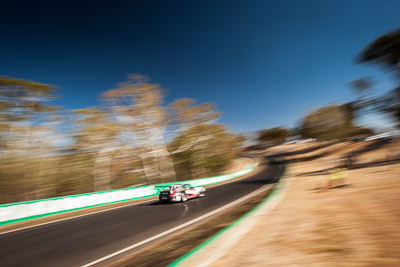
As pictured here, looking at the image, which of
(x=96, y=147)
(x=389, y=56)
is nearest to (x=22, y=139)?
(x=96, y=147)

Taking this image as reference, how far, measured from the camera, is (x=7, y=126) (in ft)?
61.2

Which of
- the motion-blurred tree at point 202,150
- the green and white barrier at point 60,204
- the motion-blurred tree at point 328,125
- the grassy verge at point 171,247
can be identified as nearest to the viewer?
the grassy verge at point 171,247

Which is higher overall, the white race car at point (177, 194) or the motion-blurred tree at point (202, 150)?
the motion-blurred tree at point (202, 150)

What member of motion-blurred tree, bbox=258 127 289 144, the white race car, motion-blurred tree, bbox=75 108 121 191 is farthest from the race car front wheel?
motion-blurred tree, bbox=258 127 289 144

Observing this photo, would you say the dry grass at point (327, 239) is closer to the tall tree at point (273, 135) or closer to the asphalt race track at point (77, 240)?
the asphalt race track at point (77, 240)

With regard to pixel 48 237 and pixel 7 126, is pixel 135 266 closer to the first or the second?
pixel 48 237

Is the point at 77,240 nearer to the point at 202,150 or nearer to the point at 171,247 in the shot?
the point at 171,247

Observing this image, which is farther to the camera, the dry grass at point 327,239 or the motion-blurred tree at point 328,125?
the motion-blurred tree at point 328,125

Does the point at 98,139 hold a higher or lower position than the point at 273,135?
lower

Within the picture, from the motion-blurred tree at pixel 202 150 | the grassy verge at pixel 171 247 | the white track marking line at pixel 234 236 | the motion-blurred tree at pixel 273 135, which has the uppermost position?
the motion-blurred tree at pixel 273 135

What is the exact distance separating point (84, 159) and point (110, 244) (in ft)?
75.6

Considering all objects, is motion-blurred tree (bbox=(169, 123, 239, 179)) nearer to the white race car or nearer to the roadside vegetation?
the roadside vegetation

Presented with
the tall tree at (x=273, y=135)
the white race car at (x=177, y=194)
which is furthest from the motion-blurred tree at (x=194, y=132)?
the tall tree at (x=273, y=135)

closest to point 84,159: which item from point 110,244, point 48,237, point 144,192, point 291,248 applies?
point 144,192
